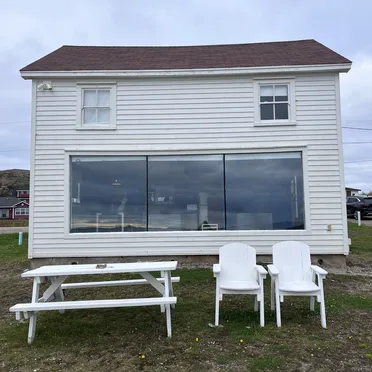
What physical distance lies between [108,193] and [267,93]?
4.30 meters

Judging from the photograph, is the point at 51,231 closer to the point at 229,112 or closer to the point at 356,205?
the point at 229,112

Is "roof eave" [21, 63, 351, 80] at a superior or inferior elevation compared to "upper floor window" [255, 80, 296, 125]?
superior

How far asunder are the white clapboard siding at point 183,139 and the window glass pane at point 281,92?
273 millimetres

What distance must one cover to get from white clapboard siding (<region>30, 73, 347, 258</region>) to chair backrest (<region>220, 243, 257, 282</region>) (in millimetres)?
2984

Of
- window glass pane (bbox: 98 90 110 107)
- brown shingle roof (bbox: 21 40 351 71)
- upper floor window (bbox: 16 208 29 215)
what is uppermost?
brown shingle roof (bbox: 21 40 351 71)

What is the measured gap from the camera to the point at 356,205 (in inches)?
820

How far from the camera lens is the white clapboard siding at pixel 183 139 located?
772cm

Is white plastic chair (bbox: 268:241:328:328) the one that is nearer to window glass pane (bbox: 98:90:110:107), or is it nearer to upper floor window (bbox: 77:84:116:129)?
upper floor window (bbox: 77:84:116:129)

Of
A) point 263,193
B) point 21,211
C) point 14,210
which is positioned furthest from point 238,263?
point 21,211

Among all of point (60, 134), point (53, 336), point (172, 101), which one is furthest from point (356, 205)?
point (53, 336)

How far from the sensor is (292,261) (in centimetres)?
483

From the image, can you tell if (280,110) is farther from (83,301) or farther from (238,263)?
(83,301)

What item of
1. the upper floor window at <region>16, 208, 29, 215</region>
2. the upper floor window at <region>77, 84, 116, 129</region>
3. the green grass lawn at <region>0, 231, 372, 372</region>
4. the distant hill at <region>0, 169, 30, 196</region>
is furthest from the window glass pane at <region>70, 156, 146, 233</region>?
the distant hill at <region>0, 169, 30, 196</region>

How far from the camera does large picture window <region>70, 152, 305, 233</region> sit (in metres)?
7.96
